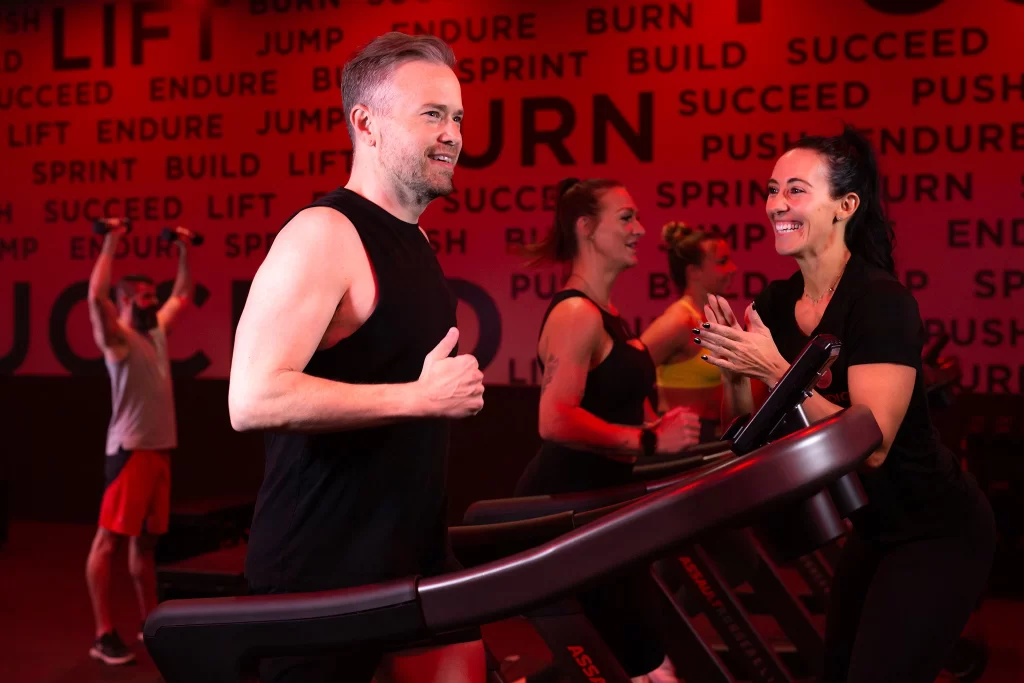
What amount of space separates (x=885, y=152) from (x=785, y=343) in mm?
3672

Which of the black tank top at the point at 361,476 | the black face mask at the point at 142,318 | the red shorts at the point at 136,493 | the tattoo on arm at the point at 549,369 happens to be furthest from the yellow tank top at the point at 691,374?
the black tank top at the point at 361,476

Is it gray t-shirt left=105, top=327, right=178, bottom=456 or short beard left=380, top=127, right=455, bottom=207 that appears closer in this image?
short beard left=380, top=127, right=455, bottom=207

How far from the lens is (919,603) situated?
6.42ft

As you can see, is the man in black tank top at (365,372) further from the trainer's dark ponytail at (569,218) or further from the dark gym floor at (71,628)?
the dark gym floor at (71,628)

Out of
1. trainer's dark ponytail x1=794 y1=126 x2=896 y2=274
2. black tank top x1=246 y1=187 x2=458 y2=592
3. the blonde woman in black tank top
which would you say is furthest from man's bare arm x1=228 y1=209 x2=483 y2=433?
the blonde woman in black tank top

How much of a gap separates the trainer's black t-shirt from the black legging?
0.04 meters

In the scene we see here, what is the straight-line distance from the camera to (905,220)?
5.59 meters

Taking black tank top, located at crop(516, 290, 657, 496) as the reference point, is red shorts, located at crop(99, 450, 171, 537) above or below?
below

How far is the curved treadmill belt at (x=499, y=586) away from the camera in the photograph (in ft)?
3.70

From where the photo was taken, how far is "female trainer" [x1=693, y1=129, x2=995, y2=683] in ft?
6.32

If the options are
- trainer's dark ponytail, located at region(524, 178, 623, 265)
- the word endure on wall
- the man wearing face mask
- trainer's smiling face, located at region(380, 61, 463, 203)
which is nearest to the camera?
trainer's smiling face, located at region(380, 61, 463, 203)

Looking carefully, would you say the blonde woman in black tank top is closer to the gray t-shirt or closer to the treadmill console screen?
the treadmill console screen

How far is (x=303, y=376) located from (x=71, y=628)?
12.5 ft

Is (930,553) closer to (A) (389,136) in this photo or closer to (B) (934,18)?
(A) (389,136)
